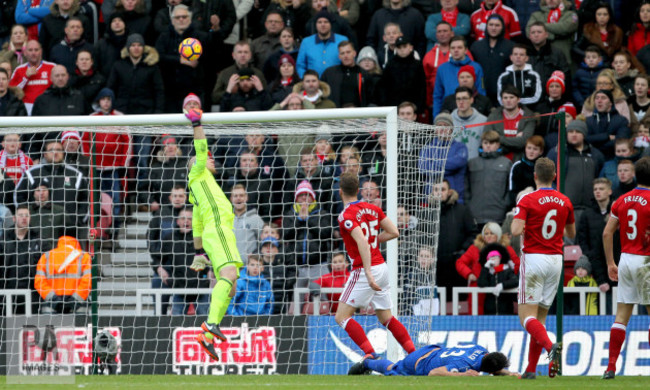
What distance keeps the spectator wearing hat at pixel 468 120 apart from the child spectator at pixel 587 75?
1.63 metres

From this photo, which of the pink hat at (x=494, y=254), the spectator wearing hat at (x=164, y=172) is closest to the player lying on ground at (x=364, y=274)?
the pink hat at (x=494, y=254)

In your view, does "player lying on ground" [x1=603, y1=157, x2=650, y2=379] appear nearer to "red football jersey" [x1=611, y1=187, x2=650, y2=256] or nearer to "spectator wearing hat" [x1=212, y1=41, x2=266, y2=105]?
"red football jersey" [x1=611, y1=187, x2=650, y2=256]

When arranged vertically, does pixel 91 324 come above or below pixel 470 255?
below

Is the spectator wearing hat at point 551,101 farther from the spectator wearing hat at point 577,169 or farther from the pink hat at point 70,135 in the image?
the pink hat at point 70,135

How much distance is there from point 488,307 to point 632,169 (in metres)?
2.63

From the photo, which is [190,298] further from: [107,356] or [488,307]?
[488,307]

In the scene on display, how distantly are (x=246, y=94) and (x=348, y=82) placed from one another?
150 centimetres

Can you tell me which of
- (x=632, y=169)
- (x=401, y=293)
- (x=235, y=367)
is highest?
(x=632, y=169)

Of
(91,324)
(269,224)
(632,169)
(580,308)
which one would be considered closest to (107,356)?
(91,324)

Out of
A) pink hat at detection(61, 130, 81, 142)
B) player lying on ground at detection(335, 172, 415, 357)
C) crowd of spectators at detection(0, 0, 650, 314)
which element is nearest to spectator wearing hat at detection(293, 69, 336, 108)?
crowd of spectators at detection(0, 0, 650, 314)

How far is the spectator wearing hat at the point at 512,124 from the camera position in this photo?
50.1 ft

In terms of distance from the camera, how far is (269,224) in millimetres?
14219

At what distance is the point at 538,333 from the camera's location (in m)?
10.2

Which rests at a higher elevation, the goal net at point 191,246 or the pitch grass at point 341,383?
the goal net at point 191,246
